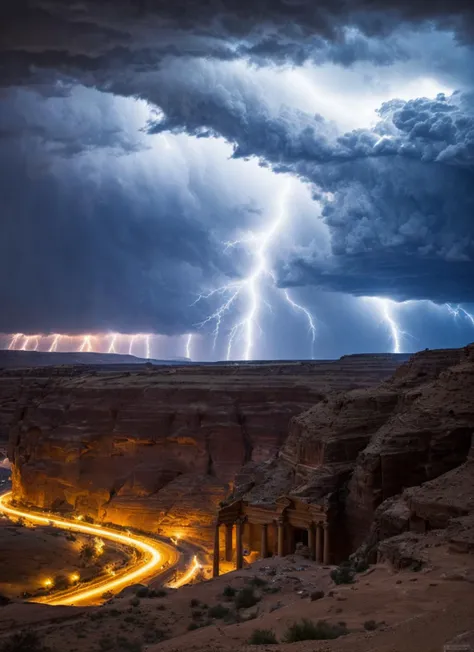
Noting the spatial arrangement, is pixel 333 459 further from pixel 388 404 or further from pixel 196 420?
pixel 196 420

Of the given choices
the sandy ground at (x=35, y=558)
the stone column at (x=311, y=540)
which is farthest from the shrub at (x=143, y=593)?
the stone column at (x=311, y=540)

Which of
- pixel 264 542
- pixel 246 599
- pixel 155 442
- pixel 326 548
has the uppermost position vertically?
pixel 155 442

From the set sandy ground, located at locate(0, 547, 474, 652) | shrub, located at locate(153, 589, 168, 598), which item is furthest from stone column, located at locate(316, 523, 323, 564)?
shrub, located at locate(153, 589, 168, 598)

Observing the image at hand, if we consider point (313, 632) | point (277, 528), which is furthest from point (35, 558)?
point (313, 632)

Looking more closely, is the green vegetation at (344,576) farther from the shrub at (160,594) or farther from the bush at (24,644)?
the bush at (24,644)

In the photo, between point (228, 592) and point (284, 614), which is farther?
point (228, 592)

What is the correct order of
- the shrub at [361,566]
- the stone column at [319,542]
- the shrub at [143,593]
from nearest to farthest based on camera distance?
the shrub at [361,566] < the shrub at [143,593] < the stone column at [319,542]

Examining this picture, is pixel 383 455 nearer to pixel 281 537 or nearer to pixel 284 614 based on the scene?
pixel 281 537
